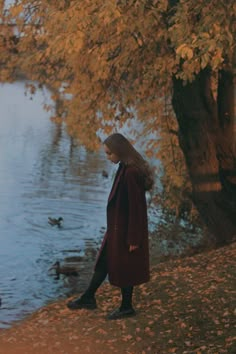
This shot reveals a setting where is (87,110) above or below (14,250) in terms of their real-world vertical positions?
above

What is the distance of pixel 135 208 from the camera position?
7246 millimetres

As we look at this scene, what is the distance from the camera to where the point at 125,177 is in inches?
288

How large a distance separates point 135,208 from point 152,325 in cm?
134

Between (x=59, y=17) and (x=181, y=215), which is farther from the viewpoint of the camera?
(x=181, y=215)

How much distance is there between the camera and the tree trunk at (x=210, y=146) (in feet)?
41.1

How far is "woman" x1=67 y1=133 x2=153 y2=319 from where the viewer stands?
23.8 ft

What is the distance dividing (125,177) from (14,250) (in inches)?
404

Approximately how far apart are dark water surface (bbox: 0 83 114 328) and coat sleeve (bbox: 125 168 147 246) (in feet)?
13.9

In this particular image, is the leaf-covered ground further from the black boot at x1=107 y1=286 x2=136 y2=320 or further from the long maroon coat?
the long maroon coat

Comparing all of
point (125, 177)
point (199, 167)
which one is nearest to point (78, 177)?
point (199, 167)

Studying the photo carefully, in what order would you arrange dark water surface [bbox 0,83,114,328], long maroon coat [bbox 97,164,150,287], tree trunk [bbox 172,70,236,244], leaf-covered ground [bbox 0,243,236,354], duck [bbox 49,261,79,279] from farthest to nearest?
duck [bbox 49,261,79,279], dark water surface [bbox 0,83,114,328], tree trunk [bbox 172,70,236,244], long maroon coat [bbox 97,164,150,287], leaf-covered ground [bbox 0,243,236,354]

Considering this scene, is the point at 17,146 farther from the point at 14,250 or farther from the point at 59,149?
the point at 14,250

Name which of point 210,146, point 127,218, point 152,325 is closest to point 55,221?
point 210,146

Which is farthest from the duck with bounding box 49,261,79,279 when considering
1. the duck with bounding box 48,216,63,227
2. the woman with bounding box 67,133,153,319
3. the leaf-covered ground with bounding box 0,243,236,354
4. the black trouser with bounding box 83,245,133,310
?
the woman with bounding box 67,133,153,319
